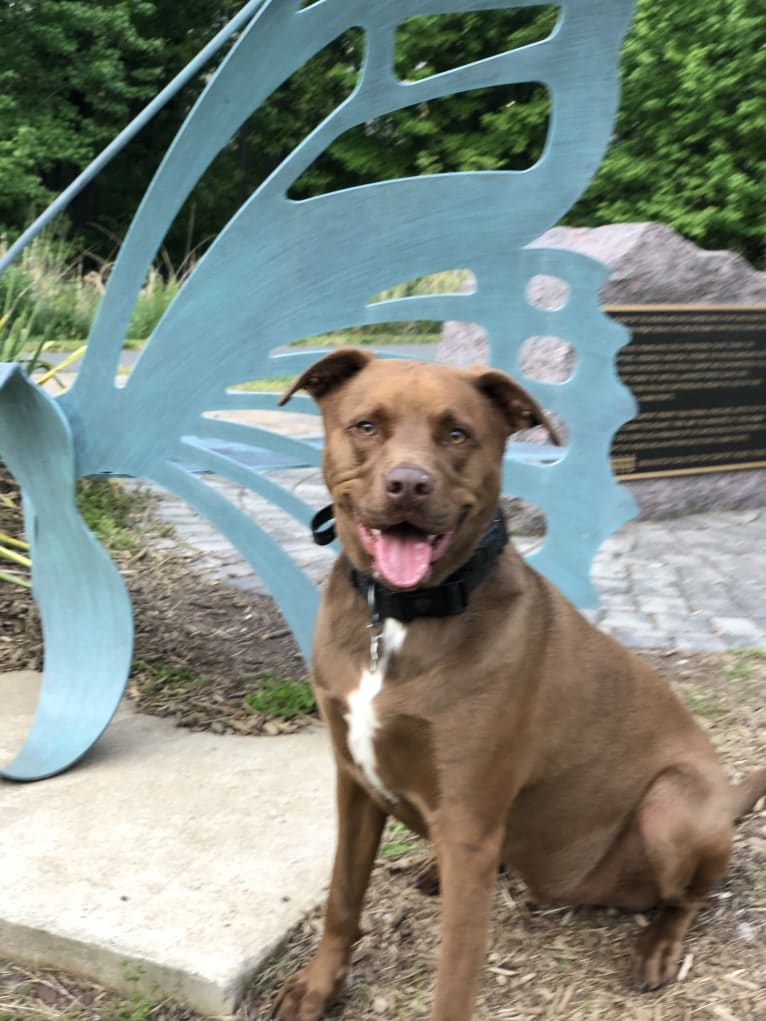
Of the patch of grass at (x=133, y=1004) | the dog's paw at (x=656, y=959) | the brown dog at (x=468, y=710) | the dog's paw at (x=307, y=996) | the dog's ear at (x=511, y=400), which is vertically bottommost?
the patch of grass at (x=133, y=1004)

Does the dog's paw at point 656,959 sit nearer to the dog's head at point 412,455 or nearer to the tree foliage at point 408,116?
the dog's head at point 412,455

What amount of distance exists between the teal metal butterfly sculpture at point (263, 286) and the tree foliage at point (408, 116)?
16488mm

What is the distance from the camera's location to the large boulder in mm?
7836

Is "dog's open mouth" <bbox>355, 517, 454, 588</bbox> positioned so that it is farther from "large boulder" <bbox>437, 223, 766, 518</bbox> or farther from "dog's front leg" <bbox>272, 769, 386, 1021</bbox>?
"large boulder" <bbox>437, 223, 766, 518</bbox>

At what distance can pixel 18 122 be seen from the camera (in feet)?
81.3

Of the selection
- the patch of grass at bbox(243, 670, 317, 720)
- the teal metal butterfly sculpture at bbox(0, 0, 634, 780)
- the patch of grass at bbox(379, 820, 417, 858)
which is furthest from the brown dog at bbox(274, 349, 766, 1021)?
the patch of grass at bbox(243, 670, 317, 720)

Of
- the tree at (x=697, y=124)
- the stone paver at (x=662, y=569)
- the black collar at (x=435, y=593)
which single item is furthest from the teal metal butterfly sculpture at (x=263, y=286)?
the tree at (x=697, y=124)

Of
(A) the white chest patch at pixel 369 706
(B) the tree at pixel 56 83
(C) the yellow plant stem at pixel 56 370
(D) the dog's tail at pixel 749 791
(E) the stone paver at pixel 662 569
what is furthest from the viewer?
(B) the tree at pixel 56 83

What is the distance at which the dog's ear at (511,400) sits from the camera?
7.03 feet

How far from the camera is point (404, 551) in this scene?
1961 millimetres

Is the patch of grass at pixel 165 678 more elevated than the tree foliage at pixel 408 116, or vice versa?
the tree foliage at pixel 408 116

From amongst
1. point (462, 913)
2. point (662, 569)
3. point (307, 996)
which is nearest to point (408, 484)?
point (462, 913)

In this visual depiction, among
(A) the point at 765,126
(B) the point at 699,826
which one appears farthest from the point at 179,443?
(A) the point at 765,126

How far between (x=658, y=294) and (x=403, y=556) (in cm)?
675
